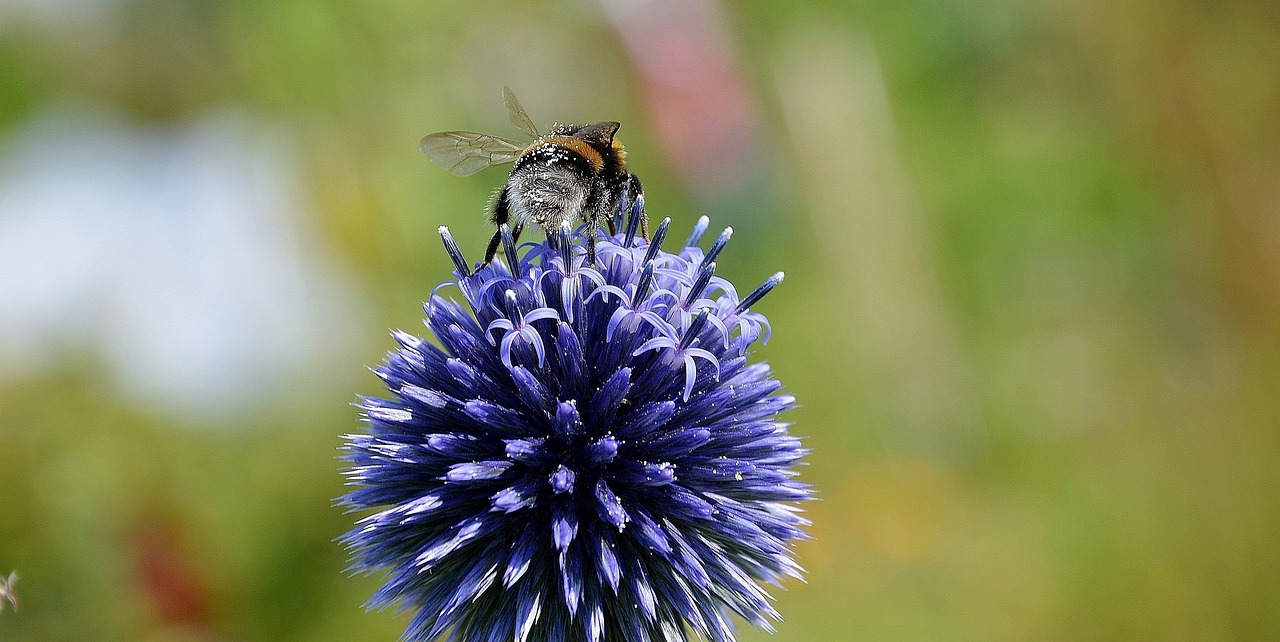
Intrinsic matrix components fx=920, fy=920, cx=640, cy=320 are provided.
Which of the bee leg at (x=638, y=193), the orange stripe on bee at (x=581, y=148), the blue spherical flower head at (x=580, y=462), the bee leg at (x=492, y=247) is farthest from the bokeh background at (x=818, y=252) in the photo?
the orange stripe on bee at (x=581, y=148)

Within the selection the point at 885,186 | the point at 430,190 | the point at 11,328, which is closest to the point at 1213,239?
the point at 885,186

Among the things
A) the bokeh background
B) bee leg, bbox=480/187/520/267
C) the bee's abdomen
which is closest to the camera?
the bee's abdomen

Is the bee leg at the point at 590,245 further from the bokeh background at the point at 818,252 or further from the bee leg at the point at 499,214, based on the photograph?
the bokeh background at the point at 818,252

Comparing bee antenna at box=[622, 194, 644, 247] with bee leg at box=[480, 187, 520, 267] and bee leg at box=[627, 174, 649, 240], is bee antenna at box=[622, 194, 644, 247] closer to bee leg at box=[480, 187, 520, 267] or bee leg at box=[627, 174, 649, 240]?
bee leg at box=[627, 174, 649, 240]

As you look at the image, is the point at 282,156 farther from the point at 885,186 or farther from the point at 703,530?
the point at 703,530

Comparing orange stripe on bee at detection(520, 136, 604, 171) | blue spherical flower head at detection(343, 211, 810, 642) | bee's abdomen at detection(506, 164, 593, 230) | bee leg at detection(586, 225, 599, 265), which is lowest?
blue spherical flower head at detection(343, 211, 810, 642)

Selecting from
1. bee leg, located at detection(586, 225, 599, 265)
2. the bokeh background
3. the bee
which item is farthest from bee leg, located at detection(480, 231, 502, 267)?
the bokeh background

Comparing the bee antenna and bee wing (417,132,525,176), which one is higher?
bee wing (417,132,525,176)

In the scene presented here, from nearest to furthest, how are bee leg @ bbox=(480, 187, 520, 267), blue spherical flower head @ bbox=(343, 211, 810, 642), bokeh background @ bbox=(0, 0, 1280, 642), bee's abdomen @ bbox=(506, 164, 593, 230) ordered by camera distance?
blue spherical flower head @ bbox=(343, 211, 810, 642) → bee's abdomen @ bbox=(506, 164, 593, 230) → bee leg @ bbox=(480, 187, 520, 267) → bokeh background @ bbox=(0, 0, 1280, 642)

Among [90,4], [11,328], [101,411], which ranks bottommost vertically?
Result: [101,411]
